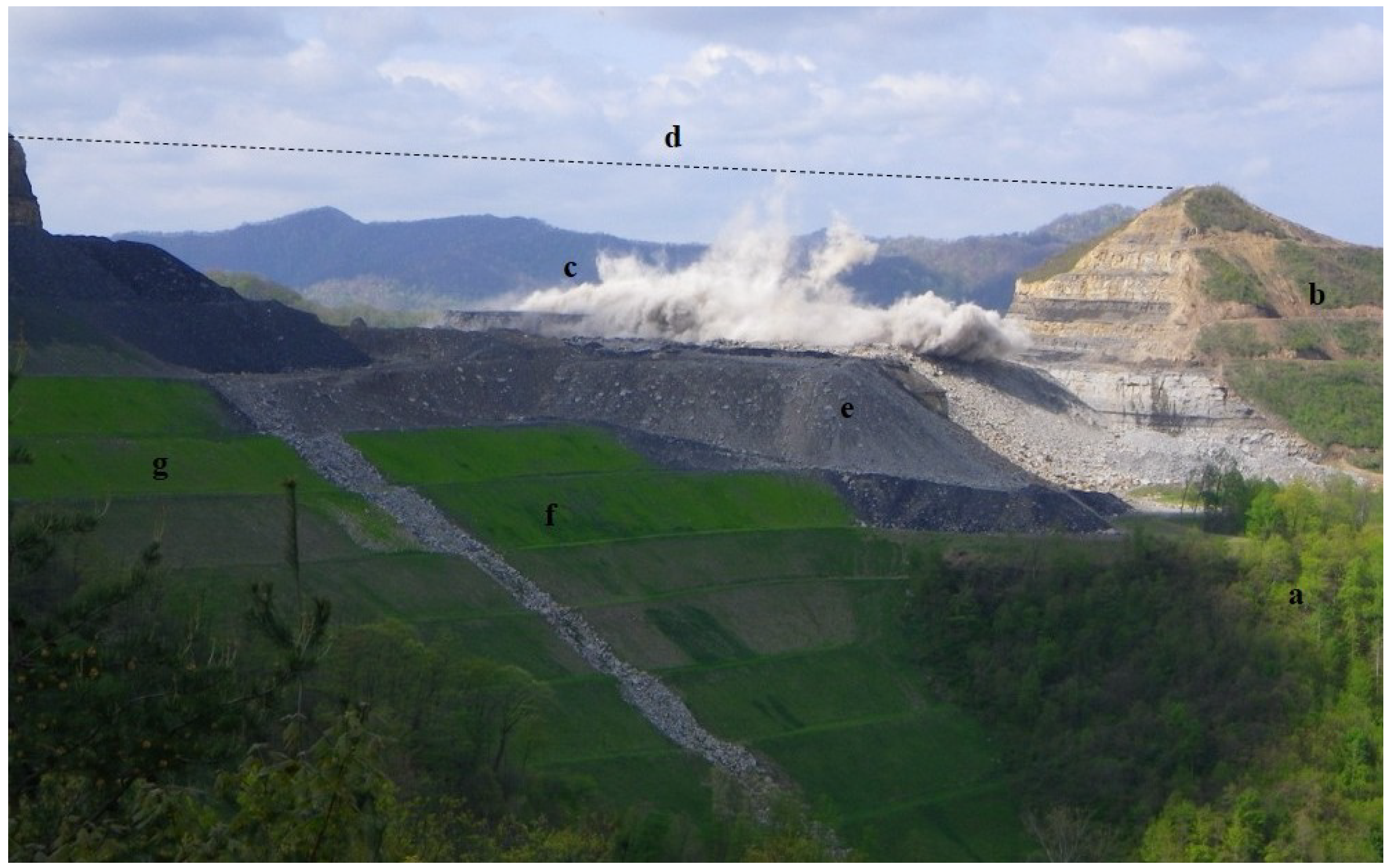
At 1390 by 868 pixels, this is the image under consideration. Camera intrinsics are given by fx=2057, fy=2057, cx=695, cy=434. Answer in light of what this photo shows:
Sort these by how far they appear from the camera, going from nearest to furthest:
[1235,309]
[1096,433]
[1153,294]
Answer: [1096,433]
[1235,309]
[1153,294]

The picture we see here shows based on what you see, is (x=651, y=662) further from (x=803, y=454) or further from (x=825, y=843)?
(x=803, y=454)

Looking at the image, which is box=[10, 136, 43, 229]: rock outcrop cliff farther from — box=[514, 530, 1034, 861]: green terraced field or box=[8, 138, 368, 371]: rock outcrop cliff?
box=[514, 530, 1034, 861]: green terraced field

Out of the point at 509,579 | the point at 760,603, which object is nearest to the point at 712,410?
the point at 760,603

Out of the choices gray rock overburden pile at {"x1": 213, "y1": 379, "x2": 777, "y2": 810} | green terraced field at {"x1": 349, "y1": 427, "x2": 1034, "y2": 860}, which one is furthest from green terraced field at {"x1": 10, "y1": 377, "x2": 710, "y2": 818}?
green terraced field at {"x1": 349, "y1": 427, "x2": 1034, "y2": 860}

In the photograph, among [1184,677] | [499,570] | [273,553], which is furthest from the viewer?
[499,570]

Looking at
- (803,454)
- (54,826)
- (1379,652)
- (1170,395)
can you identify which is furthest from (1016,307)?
(54,826)

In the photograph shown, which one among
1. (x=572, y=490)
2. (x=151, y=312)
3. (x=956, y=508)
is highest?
(x=151, y=312)

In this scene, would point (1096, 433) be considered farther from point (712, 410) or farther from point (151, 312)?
point (151, 312)
